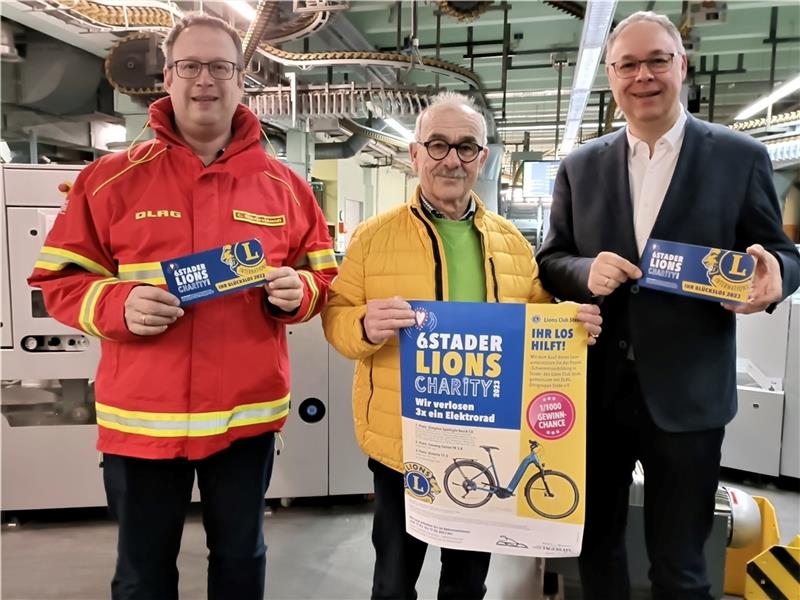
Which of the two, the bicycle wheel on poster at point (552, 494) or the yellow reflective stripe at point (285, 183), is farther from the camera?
the yellow reflective stripe at point (285, 183)

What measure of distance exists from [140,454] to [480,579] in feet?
3.24

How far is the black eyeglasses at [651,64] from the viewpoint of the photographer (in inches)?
50.9

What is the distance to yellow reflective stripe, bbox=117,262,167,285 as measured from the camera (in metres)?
1.33

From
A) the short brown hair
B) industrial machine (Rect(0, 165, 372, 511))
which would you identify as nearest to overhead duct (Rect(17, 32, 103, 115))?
industrial machine (Rect(0, 165, 372, 511))

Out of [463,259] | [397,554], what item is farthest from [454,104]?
[397,554]

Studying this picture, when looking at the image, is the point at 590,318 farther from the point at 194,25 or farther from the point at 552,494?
the point at 194,25

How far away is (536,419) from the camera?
1.28 metres

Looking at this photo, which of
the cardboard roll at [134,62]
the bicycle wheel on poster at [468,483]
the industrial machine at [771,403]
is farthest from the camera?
the cardboard roll at [134,62]

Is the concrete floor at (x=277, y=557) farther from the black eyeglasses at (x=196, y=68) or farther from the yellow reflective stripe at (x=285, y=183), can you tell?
the black eyeglasses at (x=196, y=68)

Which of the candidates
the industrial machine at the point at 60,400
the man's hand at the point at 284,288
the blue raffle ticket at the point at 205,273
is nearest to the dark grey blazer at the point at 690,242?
the man's hand at the point at 284,288

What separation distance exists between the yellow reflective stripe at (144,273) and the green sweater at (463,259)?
0.71 meters

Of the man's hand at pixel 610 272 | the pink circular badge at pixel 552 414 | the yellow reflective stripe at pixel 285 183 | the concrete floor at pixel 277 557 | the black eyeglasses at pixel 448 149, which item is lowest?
the concrete floor at pixel 277 557

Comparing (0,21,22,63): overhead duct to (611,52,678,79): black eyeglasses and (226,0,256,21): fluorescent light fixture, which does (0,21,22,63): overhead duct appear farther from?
(611,52,678,79): black eyeglasses

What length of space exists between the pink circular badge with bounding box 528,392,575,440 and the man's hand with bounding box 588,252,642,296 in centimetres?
27
